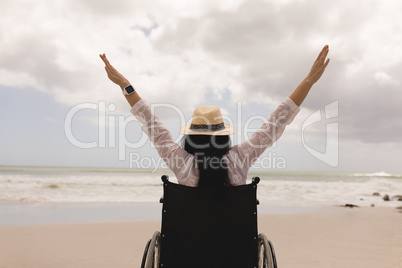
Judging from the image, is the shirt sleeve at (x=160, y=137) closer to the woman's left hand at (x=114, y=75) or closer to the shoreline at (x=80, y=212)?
the woman's left hand at (x=114, y=75)

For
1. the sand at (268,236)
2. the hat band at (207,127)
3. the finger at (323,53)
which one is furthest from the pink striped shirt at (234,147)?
the sand at (268,236)

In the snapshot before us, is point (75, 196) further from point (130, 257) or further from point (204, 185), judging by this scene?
point (204, 185)

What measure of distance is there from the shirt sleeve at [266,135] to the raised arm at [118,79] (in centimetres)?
54

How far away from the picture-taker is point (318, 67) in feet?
5.59

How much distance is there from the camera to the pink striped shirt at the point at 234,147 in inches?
60.8

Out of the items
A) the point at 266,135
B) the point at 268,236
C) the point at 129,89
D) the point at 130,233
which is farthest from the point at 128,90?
the point at 268,236

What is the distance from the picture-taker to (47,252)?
4.14 metres

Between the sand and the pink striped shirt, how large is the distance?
257cm

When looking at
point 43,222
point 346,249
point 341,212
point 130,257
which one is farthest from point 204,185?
point 341,212

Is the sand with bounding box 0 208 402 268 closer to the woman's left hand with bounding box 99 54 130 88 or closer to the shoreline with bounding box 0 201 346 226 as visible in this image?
the shoreline with bounding box 0 201 346 226

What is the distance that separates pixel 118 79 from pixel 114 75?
0.04 meters

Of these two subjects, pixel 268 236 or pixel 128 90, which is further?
pixel 268 236

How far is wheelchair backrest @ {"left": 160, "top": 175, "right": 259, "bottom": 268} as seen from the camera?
1.58 metres

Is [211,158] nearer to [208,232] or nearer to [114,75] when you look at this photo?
[208,232]
